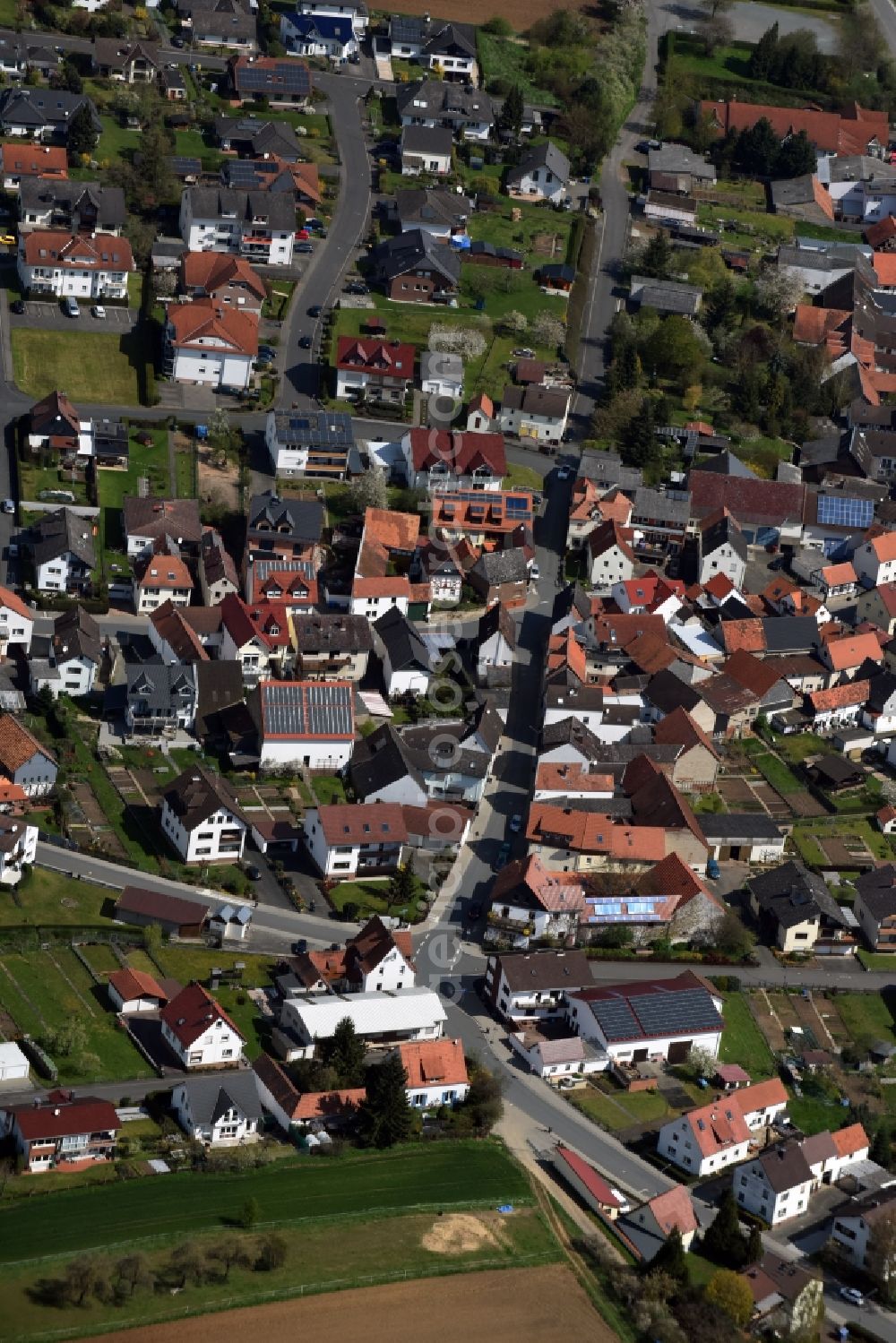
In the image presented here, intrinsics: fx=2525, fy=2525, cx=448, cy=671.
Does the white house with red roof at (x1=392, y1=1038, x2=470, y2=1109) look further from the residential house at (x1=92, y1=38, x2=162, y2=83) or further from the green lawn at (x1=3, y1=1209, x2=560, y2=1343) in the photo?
the residential house at (x1=92, y1=38, x2=162, y2=83)

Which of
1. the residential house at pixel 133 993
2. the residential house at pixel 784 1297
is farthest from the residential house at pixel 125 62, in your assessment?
the residential house at pixel 784 1297

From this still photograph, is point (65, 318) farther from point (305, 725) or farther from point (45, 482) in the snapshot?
point (305, 725)

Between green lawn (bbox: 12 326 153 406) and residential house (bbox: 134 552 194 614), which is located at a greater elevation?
green lawn (bbox: 12 326 153 406)

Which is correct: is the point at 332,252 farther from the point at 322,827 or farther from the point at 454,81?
the point at 322,827

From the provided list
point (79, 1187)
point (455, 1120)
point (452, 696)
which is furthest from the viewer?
point (452, 696)

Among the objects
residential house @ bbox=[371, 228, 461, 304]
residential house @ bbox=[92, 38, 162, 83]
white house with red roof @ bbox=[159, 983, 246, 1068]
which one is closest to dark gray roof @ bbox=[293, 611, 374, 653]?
white house with red roof @ bbox=[159, 983, 246, 1068]

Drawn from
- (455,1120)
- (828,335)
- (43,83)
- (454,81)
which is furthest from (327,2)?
(455,1120)
